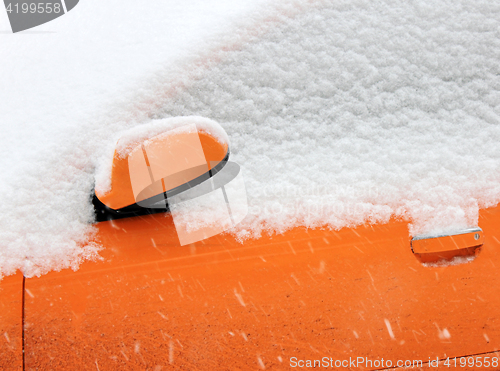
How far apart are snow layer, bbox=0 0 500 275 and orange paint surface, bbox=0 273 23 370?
0.06m

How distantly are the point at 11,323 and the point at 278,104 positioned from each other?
1356 mm

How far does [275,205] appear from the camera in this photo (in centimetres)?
116

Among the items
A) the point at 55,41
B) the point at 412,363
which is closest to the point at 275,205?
the point at 412,363

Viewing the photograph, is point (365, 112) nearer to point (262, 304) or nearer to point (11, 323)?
point (262, 304)

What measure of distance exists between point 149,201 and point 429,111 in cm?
135

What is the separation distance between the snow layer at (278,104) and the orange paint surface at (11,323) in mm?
60

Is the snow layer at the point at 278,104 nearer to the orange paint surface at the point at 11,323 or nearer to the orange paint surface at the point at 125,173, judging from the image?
the orange paint surface at the point at 11,323

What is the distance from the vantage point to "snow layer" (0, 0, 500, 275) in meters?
1.14

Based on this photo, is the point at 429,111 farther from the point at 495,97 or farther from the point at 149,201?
the point at 149,201

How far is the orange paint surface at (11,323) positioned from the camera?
962mm

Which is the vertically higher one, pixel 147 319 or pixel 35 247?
pixel 35 247

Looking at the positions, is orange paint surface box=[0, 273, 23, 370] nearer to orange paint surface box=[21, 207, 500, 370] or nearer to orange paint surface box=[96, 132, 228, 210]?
orange paint surface box=[21, 207, 500, 370]

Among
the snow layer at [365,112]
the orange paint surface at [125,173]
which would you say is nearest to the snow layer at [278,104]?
the snow layer at [365,112]

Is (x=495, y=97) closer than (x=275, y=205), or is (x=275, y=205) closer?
(x=275, y=205)
